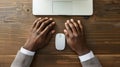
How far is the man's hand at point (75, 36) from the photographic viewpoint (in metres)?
0.78

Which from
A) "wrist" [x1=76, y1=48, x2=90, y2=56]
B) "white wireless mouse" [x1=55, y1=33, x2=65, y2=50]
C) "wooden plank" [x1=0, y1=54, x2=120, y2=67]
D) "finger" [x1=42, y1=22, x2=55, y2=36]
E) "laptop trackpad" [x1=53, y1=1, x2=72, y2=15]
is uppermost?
"laptop trackpad" [x1=53, y1=1, x2=72, y2=15]

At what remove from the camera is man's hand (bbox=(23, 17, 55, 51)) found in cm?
79

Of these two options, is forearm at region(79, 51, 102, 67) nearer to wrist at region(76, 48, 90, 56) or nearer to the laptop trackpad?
wrist at region(76, 48, 90, 56)

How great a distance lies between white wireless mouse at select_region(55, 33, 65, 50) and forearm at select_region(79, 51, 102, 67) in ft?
0.22

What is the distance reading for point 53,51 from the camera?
31.6 inches

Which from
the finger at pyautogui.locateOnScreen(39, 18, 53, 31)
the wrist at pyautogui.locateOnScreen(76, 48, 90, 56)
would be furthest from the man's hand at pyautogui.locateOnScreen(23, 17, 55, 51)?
the wrist at pyautogui.locateOnScreen(76, 48, 90, 56)

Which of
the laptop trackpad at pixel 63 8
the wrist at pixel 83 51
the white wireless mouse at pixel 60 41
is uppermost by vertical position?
the laptop trackpad at pixel 63 8

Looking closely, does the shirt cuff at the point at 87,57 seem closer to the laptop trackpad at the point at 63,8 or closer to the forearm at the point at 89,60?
the forearm at the point at 89,60

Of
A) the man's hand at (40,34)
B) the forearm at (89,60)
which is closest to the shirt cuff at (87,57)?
the forearm at (89,60)

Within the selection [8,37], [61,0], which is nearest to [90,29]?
[61,0]

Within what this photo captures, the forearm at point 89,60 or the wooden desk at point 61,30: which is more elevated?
the wooden desk at point 61,30

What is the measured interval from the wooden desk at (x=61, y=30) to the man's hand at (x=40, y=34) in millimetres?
17

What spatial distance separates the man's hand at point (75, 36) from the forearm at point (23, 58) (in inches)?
4.7

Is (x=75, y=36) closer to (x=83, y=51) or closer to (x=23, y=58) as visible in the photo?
(x=83, y=51)
